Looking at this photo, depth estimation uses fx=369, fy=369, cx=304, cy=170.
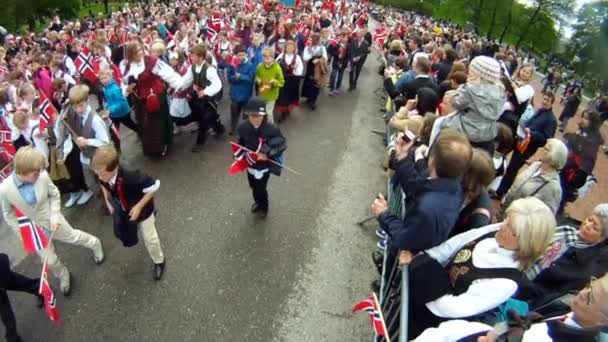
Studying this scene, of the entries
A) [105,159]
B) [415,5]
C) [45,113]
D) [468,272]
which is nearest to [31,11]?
[45,113]

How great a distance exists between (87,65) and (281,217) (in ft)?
16.5

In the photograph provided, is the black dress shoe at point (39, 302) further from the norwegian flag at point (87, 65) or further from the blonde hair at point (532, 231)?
the norwegian flag at point (87, 65)

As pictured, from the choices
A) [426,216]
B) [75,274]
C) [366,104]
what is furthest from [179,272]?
Answer: [366,104]

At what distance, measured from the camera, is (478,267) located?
2.25 metres

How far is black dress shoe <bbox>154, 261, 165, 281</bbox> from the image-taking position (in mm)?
4238

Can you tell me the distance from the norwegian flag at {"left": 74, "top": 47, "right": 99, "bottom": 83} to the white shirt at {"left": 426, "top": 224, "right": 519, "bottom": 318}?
752 centimetres

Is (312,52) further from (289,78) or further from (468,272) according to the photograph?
(468,272)

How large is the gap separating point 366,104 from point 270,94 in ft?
14.6

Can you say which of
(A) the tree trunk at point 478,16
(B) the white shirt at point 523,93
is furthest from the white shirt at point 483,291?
(A) the tree trunk at point 478,16

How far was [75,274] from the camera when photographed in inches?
167

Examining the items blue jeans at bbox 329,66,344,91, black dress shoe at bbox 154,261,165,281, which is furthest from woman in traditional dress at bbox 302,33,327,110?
black dress shoe at bbox 154,261,165,281

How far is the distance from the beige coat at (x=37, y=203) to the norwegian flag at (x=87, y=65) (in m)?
4.25

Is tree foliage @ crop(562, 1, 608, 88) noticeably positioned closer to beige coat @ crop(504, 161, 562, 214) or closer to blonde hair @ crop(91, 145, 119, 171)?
beige coat @ crop(504, 161, 562, 214)

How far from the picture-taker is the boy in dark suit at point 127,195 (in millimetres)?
3475
